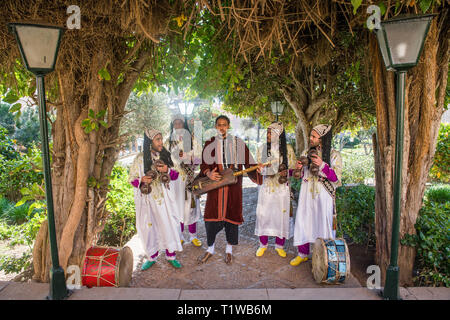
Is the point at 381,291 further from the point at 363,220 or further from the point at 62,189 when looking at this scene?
the point at 62,189

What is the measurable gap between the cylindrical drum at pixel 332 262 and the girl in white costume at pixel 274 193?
88 cm

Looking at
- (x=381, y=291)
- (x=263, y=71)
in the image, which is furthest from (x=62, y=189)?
(x=263, y=71)

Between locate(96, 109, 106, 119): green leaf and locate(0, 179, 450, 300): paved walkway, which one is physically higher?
locate(96, 109, 106, 119): green leaf

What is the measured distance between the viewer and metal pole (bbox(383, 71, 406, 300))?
8.46ft

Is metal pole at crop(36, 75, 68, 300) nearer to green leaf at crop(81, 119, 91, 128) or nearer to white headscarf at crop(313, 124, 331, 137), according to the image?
green leaf at crop(81, 119, 91, 128)

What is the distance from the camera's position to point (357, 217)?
179 inches

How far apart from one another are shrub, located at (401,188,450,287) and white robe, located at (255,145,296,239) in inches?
61.4

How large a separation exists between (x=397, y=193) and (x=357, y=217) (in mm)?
2088

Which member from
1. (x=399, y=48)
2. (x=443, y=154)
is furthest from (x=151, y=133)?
(x=443, y=154)

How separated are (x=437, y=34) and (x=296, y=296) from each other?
3455mm

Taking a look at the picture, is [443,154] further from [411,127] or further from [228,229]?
[228,229]

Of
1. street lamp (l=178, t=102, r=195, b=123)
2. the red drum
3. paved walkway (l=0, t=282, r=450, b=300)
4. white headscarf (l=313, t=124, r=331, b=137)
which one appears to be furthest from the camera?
street lamp (l=178, t=102, r=195, b=123)

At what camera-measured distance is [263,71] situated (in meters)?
7.60

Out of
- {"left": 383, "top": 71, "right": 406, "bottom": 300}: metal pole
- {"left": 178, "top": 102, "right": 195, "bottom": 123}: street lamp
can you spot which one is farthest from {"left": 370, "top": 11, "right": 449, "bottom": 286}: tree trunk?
{"left": 178, "top": 102, "right": 195, "bottom": 123}: street lamp
